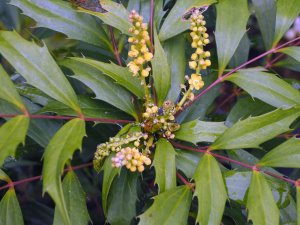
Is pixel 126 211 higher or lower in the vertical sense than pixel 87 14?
lower

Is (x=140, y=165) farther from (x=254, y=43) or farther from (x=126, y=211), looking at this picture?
(x=254, y=43)

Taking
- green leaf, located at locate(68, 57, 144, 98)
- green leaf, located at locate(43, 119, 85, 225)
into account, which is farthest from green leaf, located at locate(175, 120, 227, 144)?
green leaf, located at locate(43, 119, 85, 225)

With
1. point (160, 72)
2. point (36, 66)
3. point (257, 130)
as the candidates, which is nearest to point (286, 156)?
point (257, 130)

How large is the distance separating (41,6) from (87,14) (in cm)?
11

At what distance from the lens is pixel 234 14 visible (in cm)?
108

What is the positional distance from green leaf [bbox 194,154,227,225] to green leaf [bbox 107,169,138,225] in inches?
7.7

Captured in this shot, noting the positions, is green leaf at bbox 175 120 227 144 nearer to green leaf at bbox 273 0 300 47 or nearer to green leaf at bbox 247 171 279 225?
green leaf at bbox 247 171 279 225

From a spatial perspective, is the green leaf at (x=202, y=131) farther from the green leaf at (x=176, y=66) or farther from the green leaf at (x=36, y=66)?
the green leaf at (x=36, y=66)

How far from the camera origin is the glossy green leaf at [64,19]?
3.52ft

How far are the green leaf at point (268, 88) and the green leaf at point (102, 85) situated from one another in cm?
→ 26

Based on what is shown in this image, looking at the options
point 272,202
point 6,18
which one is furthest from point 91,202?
point 272,202

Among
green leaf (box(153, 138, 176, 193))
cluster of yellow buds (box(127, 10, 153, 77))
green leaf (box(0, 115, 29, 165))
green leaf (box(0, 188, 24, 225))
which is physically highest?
cluster of yellow buds (box(127, 10, 153, 77))

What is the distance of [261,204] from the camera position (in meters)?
0.91

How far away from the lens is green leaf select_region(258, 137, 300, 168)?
95 centimetres
